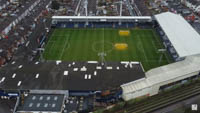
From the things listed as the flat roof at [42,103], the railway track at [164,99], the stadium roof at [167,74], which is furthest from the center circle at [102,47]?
the flat roof at [42,103]

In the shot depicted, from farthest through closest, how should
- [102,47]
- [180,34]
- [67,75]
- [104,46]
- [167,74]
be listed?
[104,46] → [102,47] → [180,34] → [167,74] → [67,75]

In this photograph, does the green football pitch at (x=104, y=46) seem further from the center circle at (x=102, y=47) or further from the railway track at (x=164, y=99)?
the railway track at (x=164, y=99)

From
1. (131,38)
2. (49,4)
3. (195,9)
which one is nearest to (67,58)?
(131,38)

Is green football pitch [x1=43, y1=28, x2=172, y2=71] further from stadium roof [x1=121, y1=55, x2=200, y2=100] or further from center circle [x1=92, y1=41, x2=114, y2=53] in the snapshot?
stadium roof [x1=121, y1=55, x2=200, y2=100]

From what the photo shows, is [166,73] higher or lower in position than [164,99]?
higher

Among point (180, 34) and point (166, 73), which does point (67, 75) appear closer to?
point (166, 73)

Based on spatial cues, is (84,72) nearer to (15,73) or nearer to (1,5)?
(15,73)

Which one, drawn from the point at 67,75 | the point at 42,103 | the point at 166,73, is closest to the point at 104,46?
the point at 67,75
